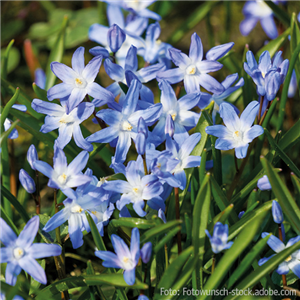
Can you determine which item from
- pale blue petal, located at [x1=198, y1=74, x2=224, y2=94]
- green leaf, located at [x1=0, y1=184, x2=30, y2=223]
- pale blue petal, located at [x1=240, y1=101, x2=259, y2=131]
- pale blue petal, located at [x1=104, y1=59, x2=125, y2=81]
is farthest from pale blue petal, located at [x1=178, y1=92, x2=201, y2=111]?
green leaf, located at [x1=0, y1=184, x2=30, y2=223]

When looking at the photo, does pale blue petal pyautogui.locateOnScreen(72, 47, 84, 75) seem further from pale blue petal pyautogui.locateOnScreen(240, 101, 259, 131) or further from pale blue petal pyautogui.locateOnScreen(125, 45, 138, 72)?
pale blue petal pyautogui.locateOnScreen(240, 101, 259, 131)

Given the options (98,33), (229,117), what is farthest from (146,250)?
(98,33)

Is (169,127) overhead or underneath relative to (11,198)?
overhead

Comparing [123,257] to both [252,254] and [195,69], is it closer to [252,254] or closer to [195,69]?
[252,254]

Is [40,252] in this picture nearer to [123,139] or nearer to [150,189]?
[150,189]

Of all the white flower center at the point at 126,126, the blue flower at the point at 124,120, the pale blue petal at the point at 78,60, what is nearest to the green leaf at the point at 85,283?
the blue flower at the point at 124,120

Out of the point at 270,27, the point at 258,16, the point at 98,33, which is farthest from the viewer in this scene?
the point at 258,16
